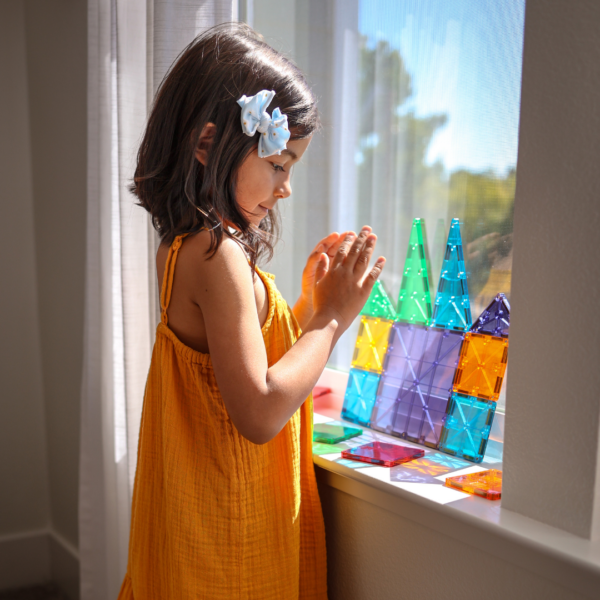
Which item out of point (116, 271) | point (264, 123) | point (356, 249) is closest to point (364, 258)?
point (356, 249)

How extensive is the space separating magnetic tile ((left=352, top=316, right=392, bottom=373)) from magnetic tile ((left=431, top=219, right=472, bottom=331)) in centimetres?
16

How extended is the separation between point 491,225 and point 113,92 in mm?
906

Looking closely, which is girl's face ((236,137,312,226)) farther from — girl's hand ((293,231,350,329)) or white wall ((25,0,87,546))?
white wall ((25,0,87,546))

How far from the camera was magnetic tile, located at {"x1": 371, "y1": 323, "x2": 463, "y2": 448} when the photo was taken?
1109 mm

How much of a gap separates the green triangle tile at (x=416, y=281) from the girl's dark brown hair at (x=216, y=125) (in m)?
0.33

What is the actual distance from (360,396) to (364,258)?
1.29ft

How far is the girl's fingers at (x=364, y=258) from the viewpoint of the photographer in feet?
3.27

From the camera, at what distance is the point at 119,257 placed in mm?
1416

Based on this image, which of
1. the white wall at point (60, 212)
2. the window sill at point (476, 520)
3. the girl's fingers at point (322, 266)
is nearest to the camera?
the window sill at point (476, 520)

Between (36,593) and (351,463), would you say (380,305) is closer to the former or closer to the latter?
(351,463)

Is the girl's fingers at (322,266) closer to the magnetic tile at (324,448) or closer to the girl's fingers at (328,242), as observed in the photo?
the girl's fingers at (328,242)

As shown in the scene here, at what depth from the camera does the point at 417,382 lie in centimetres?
115

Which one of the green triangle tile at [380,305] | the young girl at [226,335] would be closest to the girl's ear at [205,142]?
the young girl at [226,335]

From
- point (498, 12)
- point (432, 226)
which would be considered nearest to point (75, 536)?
point (432, 226)
